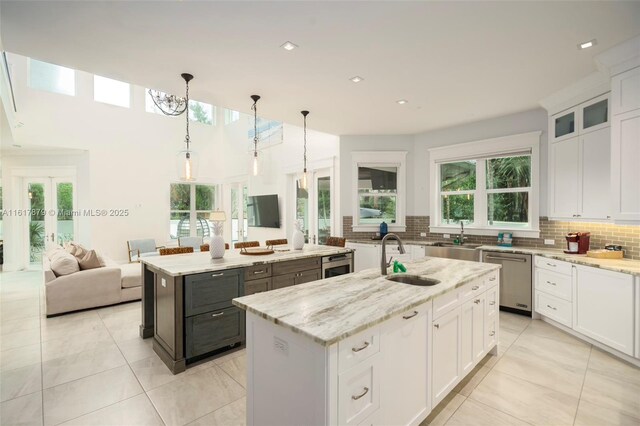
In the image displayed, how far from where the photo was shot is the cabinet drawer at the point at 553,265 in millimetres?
3412

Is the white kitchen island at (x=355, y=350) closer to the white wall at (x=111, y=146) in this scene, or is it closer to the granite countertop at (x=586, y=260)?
the granite countertop at (x=586, y=260)

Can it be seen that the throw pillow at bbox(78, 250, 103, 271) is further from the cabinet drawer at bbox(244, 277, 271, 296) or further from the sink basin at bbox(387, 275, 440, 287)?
the sink basin at bbox(387, 275, 440, 287)

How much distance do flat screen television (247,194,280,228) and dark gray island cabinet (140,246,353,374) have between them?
3575mm

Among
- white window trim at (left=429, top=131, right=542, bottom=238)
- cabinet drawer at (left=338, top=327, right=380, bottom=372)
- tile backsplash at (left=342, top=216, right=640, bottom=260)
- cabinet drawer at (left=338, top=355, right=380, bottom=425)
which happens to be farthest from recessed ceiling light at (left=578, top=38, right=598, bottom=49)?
cabinet drawer at (left=338, top=355, right=380, bottom=425)

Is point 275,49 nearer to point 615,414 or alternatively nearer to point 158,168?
point 615,414

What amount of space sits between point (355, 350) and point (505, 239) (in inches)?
160

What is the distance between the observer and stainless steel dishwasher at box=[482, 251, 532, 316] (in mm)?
3975

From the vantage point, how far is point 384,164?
5699 mm

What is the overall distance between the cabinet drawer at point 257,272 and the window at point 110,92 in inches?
263

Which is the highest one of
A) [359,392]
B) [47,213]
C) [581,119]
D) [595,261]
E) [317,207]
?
[581,119]

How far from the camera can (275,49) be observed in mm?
2660

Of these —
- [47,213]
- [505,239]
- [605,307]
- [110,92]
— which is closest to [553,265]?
[605,307]

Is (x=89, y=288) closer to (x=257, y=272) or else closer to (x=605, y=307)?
(x=257, y=272)

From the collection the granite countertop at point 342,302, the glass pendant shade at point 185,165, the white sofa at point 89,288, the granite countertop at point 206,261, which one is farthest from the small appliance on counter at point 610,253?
the white sofa at point 89,288
